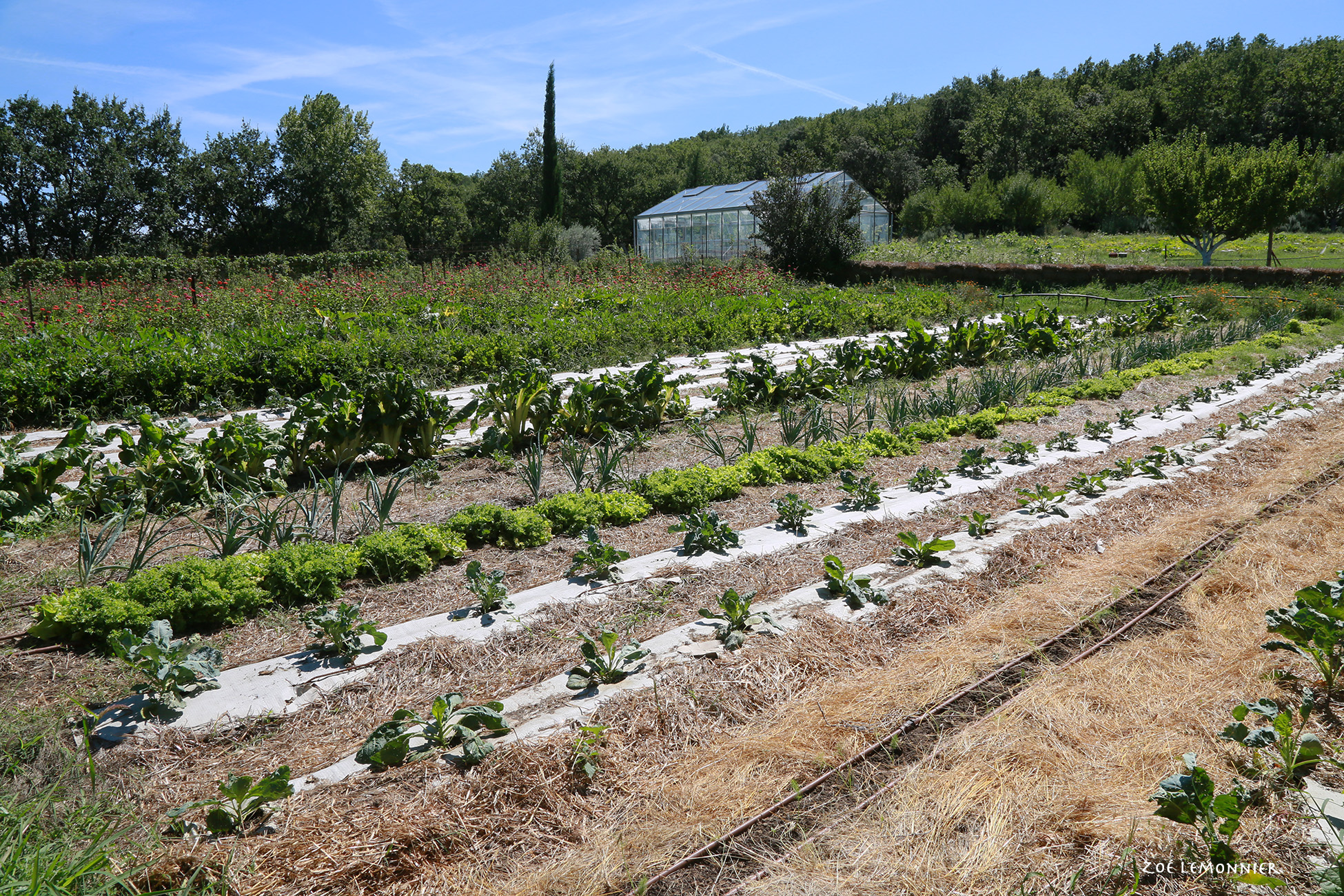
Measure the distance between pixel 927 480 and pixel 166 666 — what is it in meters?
4.26

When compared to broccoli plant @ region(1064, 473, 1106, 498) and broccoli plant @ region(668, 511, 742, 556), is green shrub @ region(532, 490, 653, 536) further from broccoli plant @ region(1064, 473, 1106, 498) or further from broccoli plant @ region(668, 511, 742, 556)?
broccoli plant @ region(1064, 473, 1106, 498)

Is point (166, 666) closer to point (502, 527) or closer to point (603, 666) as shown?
point (603, 666)

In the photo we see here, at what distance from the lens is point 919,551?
12.6 ft

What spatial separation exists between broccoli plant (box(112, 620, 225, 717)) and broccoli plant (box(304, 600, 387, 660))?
1.14 feet

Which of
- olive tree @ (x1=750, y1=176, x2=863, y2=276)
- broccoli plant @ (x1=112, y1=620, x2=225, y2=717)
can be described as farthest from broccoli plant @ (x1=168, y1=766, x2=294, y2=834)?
olive tree @ (x1=750, y1=176, x2=863, y2=276)

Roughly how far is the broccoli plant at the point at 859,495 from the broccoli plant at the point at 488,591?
2277mm

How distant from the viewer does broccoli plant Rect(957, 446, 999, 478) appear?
210 inches

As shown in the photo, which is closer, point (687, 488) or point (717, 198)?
point (687, 488)

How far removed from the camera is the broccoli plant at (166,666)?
2.53 metres

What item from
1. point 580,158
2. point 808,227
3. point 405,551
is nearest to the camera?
point 405,551

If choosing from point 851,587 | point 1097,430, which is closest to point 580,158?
point 1097,430

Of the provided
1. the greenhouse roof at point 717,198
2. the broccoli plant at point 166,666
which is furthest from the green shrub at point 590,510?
the greenhouse roof at point 717,198

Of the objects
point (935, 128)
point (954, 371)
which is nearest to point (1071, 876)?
point (954, 371)

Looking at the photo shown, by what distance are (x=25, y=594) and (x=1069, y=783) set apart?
415 cm
